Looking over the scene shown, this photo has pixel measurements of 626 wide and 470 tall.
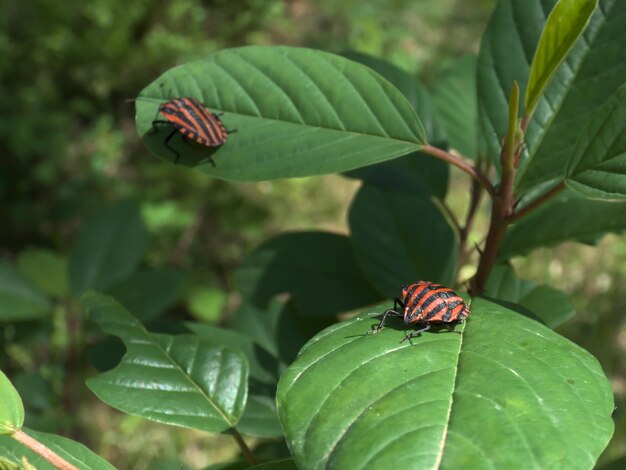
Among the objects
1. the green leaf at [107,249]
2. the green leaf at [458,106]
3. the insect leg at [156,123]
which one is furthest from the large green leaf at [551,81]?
the green leaf at [107,249]

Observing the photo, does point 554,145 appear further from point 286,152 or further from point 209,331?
point 209,331

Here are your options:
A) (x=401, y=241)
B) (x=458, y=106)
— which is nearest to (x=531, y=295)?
(x=401, y=241)

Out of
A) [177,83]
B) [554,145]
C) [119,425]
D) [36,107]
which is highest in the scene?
[177,83]

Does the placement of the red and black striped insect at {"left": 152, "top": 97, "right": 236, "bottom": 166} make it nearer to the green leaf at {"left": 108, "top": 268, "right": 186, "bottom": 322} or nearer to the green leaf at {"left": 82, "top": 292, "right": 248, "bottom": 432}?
the green leaf at {"left": 82, "top": 292, "right": 248, "bottom": 432}

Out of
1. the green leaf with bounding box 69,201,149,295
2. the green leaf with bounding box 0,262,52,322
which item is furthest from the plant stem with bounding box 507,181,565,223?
the green leaf with bounding box 0,262,52,322

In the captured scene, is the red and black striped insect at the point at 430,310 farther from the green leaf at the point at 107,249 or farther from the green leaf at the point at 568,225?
the green leaf at the point at 107,249

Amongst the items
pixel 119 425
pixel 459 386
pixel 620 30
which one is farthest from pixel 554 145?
pixel 119 425

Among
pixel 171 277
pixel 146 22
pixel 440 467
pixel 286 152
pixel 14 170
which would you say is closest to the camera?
pixel 440 467

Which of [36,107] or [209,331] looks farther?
[36,107]

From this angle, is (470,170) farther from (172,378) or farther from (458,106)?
(458,106)

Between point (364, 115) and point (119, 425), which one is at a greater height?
point (364, 115)
